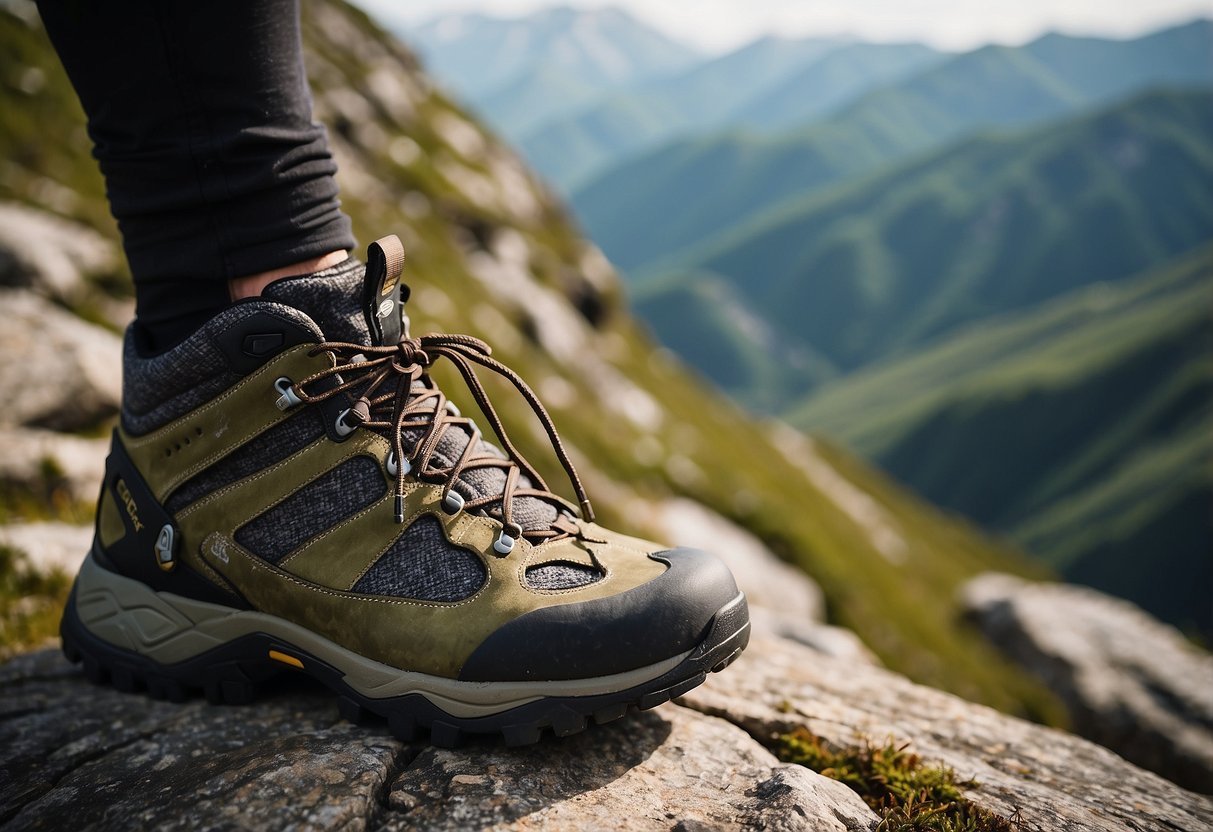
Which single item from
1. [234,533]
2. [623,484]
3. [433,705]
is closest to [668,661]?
[433,705]

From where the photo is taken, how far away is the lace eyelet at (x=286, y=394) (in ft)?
9.56

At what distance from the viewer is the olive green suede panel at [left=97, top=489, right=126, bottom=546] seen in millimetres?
3293

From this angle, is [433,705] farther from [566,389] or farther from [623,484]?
[566,389]

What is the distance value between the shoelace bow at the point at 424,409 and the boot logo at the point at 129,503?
2.93 feet

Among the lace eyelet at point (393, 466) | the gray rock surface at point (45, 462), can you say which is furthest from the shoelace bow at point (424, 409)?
the gray rock surface at point (45, 462)

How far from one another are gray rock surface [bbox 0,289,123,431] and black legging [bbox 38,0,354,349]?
5.15 m

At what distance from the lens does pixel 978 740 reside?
10.8 feet

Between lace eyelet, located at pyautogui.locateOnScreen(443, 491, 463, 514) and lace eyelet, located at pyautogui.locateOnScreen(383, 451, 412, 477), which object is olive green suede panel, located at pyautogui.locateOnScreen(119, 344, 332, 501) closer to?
lace eyelet, located at pyautogui.locateOnScreen(383, 451, 412, 477)

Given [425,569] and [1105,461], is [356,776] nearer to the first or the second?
[425,569]

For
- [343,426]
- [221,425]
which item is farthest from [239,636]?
[343,426]

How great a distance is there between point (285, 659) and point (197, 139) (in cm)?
181

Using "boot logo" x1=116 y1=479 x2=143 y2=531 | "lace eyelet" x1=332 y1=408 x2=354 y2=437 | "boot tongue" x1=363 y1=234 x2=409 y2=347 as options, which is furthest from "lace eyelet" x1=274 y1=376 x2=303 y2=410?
"boot logo" x1=116 y1=479 x2=143 y2=531

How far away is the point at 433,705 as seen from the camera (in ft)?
8.76

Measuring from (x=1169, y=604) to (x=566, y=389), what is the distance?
132m
